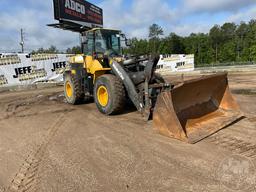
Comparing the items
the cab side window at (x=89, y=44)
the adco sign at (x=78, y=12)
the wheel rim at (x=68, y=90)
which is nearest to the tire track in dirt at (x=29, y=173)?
the cab side window at (x=89, y=44)

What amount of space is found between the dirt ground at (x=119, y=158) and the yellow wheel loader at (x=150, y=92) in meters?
0.33

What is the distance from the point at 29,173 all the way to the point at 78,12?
18.7 meters

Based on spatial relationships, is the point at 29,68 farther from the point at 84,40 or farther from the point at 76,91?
the point at 84,40

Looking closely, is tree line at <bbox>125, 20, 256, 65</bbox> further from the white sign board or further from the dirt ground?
the dirt ground

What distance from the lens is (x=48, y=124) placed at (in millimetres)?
6371

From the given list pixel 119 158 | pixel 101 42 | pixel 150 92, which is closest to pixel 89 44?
pixel 101 42

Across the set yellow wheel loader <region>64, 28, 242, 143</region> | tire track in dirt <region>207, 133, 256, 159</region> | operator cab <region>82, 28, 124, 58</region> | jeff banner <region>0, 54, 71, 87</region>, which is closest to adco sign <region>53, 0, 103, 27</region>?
jeff banner <region>0, 54, 71, 87</region>

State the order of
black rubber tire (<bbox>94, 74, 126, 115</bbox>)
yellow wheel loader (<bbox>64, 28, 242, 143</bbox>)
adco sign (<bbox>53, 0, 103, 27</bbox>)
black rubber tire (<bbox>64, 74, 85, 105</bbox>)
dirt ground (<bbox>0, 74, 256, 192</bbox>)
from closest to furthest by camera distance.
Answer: dirt ground (<bbox>0, 74, 256, 192</bbox>) < yellow wheel loader (<bbox>64, 28, 242, 143</bbox>) < black rubber tire (<bbox>94, 74, 126, 115</bbox>) < black rubber tire (<bbox>64, 74, 85, 105</bbox>) < adco sign (<bbox>53, 0, 103, 27</bbox>)

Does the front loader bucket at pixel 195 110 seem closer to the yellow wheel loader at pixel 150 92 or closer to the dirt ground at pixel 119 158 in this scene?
the yellow wheel loader at pixel 150 92

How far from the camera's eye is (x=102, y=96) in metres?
6.97

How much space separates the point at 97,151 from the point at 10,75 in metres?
12.4

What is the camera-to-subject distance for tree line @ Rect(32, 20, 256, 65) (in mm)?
57250

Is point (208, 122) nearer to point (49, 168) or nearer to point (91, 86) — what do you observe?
point (49, 168)

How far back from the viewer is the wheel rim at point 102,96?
22.4ft
